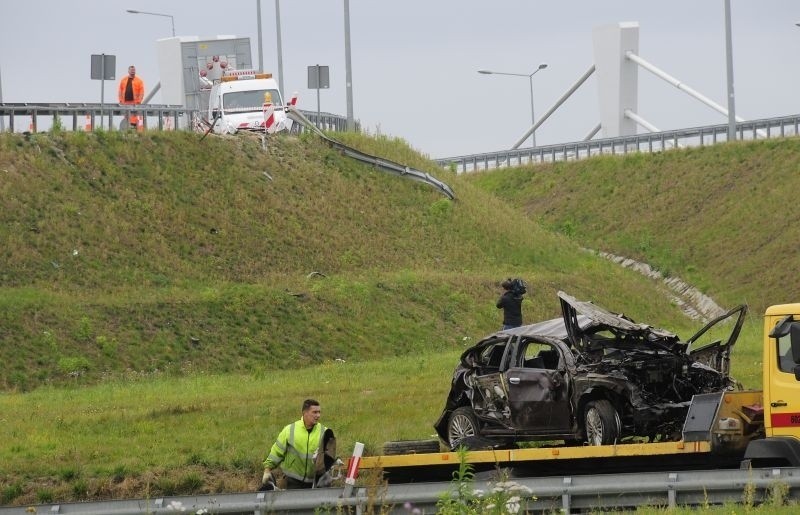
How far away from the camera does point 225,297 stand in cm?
3547

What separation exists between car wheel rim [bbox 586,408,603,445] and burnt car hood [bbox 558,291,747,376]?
80 centimetres

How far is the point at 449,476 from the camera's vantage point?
1706 centimetres

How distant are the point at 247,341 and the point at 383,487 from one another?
20.9m

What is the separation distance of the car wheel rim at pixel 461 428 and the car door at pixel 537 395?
641 millimetres

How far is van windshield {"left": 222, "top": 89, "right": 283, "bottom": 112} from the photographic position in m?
48.2

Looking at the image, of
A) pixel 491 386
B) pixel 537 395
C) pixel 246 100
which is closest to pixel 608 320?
pixel 537 395

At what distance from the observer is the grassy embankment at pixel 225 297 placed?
73.2 ft

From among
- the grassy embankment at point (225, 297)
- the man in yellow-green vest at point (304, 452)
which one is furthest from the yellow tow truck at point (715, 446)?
the grassy embankment at point (225, 297)

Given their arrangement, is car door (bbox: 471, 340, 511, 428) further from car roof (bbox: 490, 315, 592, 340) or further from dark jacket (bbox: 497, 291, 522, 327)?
dark jacket (bbox: 497, 291, 522, 327)

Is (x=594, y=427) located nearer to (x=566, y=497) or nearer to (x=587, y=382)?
(x=587, y=382)

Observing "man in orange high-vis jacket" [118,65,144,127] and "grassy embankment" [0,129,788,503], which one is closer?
"grassy embankment" [0,129,788,503]

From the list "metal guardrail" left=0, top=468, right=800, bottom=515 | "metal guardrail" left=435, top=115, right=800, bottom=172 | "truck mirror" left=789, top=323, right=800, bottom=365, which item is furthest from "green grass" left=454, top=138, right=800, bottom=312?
"metal guardrail" left=0, top=468, right=800, bottom=515

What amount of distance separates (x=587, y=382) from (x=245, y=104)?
32.4 metres

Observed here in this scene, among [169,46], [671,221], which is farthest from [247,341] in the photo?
[671,221]
